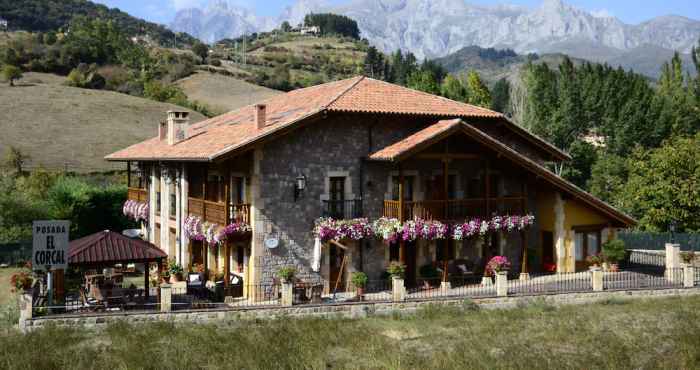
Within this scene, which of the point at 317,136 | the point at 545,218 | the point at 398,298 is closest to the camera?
the point at 398,298

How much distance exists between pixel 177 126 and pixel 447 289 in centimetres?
1362

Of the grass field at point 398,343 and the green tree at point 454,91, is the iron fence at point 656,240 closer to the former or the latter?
the grass field at point 398,343

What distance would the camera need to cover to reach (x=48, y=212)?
3177 cm

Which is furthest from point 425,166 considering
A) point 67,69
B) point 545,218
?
point 67,69

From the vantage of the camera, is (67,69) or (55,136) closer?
(55,136)

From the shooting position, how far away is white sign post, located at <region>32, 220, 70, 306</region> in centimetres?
1806

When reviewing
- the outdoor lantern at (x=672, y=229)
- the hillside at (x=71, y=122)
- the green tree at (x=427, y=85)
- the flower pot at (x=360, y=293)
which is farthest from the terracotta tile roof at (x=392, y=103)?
the green tree at (x=427, y=85)

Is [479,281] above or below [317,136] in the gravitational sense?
below

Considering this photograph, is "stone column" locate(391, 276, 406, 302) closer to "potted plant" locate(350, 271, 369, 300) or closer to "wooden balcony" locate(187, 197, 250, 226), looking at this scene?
"potted plant" locate(350, 271, 369, 300)

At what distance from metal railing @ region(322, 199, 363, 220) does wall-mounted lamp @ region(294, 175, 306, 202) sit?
977 mm

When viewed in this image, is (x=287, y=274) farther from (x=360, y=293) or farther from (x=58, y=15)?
(x=58, y=15)

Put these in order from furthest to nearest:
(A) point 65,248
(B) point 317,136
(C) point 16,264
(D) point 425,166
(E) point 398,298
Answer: (C) point 16,264 → (D) point 425,166 → (B) point 317,136 → (E) point 398,298 → (A) point 65,248

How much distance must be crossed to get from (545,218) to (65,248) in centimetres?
1774

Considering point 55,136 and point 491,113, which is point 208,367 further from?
point 55,136
